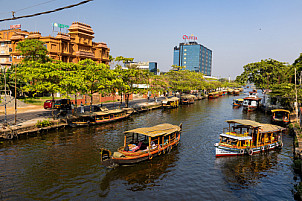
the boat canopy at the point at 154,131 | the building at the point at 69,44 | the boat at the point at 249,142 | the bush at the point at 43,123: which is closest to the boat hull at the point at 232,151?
the boat at the point at 249,142

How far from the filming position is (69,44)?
2869 inches

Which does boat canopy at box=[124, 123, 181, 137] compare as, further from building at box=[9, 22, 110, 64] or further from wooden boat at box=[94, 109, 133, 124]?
building at box=[9, 22, 110, 64]

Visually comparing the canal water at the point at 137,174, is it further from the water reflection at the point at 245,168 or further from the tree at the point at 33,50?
the tree at the point at 33,50

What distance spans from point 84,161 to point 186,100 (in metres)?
62.0

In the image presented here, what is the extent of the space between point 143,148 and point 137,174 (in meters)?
4.31

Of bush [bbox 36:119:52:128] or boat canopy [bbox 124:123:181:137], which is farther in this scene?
bush [bbox 36:119:52:128]

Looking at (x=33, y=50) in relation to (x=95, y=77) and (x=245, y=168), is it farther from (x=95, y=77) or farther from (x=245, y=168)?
(x=245, y=168)

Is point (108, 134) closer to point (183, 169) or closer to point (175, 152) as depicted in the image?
point (175, 152)

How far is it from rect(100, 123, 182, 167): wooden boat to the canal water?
83 cm

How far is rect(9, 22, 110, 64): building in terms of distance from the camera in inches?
2687

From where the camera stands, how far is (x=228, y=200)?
1723 cm

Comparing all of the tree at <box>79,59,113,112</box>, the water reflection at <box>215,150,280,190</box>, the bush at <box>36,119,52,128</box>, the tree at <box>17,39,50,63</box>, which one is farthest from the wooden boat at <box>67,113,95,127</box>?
the tree at <box>17,39,50,63</box>

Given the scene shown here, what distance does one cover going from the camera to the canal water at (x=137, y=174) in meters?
17.9

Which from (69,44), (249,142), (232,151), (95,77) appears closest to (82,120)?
(95,77)
